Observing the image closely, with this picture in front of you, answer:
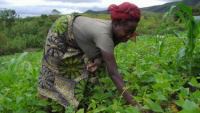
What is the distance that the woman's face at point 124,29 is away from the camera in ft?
6.63

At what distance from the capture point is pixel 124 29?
2.05m

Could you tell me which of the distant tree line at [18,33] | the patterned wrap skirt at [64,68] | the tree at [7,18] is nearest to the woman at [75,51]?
the patterned wrap skirt at [64,68]

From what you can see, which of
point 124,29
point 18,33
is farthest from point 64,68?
point 18,33

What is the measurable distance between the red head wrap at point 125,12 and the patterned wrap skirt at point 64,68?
1.65 ft

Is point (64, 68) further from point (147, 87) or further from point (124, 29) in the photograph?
point (147, 87)

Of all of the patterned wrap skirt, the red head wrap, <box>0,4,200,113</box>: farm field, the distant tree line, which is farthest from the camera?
the distant tree line

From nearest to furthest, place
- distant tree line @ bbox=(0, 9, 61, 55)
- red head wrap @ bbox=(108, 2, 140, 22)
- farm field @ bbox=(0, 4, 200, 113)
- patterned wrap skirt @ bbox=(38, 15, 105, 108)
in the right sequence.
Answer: farm field @ bbox=(0, 4, 200, 113) → red head wrap @ bbox=(108, 2, 140, 22) → patterned wrap skirt @ bbox=(38, 15, 105, 108) → distant tree line @ bbox=(0, 9, 61, 55)

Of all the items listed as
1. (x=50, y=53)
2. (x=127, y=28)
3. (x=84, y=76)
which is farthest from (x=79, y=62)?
(x=127, y=28)

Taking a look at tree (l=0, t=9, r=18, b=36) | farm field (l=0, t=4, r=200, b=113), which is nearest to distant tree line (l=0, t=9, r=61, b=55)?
tree (l=0, t=9, r=18, b=36)

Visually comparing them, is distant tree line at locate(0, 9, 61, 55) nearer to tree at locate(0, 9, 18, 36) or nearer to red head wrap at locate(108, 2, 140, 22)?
tree at locate(0, 9, 18, 36)

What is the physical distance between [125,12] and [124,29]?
0.50 ft

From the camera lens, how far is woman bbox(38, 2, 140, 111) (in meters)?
2.07

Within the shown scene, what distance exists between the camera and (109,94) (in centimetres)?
210

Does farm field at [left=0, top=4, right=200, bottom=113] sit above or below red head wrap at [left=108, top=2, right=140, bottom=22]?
below
